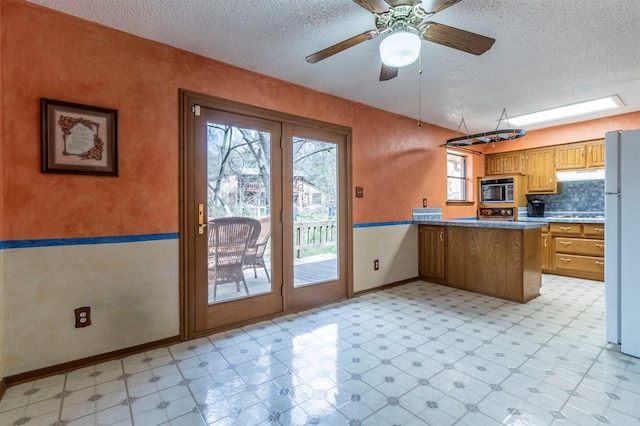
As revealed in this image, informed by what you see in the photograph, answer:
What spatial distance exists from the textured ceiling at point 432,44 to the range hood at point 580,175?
141 centimetres

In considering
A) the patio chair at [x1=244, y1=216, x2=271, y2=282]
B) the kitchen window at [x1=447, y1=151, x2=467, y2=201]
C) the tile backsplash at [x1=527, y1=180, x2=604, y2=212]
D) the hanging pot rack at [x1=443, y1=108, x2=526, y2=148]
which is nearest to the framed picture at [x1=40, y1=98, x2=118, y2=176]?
the patio chair at [x1=244, y1=216, x2=271, y2=282]

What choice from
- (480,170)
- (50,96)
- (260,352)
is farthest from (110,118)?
(480,170)

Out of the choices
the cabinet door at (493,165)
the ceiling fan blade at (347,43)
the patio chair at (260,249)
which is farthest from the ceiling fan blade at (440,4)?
the cabinet door at (493,165)

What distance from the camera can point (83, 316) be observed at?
221cm

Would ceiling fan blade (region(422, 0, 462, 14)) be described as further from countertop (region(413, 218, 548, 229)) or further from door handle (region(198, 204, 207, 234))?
countertop (region(413, 218, 548, 229))

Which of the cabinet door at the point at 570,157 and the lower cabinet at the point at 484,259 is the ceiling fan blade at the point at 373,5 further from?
the cabinet door at the point at 570,157

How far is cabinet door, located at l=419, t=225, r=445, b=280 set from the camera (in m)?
4.44

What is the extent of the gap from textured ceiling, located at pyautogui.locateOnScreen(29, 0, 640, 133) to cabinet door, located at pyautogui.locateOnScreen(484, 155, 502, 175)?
84.5 inches

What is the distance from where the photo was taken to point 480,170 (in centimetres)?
607

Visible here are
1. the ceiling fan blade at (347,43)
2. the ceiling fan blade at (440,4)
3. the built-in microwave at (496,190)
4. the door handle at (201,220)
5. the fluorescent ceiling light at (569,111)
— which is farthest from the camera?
the built-in microwave at (496,190)

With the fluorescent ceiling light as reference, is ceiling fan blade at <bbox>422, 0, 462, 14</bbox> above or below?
below

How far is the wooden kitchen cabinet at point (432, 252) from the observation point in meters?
4.43

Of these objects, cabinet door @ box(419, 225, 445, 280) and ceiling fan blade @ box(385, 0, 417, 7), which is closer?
ceiling fan blade @ box(385, 0, 417, 7)

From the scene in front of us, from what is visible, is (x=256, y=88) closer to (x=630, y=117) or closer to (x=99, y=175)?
(x=99, y=175)
